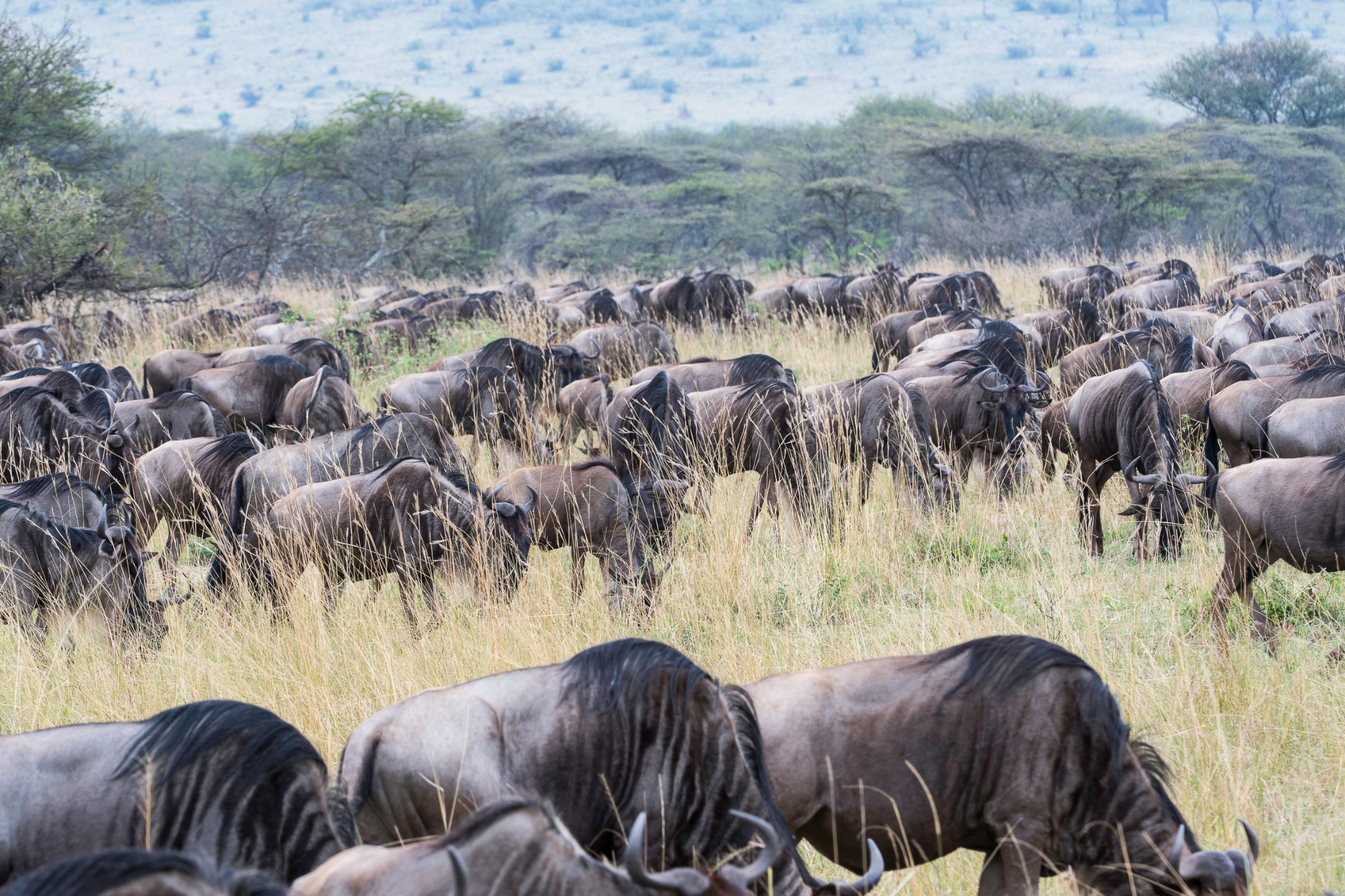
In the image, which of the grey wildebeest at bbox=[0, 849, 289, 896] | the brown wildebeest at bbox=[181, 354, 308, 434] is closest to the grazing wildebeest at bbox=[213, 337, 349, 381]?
the brown wildebeest at bbox=[181, 354, 308, 434]

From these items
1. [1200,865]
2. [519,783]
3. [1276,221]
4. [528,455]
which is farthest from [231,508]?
[1276,221]

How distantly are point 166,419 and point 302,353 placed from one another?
2.31 metres

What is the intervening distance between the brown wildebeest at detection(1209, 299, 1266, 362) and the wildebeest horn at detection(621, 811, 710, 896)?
775cm

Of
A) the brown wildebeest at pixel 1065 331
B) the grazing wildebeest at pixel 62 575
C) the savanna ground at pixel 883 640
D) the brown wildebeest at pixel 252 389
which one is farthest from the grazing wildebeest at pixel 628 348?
the grazing wildebeest at pixel 62 575

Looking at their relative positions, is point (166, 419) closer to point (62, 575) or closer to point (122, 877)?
point (62, 575)

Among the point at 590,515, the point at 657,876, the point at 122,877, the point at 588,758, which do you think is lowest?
the point at 590,515

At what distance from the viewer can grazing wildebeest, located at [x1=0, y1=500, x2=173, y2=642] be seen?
15.3 feet

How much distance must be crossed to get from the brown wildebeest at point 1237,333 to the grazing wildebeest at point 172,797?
784 cm

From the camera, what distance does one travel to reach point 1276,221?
26.9m

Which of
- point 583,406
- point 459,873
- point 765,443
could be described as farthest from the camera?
point 583,406

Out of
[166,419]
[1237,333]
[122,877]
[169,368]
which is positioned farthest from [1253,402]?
[169,368]

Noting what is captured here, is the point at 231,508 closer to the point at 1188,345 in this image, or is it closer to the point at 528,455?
the point at 528,455

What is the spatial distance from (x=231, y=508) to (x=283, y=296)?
14240mm

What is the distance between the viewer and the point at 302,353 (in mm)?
9750
